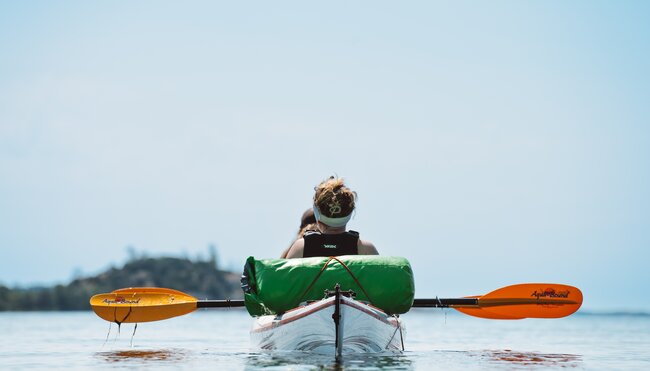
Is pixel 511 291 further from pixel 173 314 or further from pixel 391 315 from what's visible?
pixel 173 314

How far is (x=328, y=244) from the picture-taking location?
9.29 m

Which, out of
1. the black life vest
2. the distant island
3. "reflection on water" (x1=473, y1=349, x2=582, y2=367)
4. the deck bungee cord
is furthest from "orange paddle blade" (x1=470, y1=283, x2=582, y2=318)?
the distant island

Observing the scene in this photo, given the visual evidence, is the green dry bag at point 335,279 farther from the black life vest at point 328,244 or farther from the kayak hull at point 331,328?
the black life vest at point 328,244

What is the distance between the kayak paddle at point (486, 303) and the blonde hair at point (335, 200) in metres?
3.39

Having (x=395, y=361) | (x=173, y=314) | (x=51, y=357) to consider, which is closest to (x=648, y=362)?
(x=395, y=361)

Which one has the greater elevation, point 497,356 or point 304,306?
point 304,306

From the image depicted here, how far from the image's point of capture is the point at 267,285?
28.5 feet

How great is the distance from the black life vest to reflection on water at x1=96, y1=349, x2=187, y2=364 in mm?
2064

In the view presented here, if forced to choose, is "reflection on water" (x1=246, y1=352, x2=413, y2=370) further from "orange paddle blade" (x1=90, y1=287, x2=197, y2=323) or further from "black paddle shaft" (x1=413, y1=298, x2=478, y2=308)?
"orange paddle blade" (x1=90, y1=287, x2=197, y2=323)

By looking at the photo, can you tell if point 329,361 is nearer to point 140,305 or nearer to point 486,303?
point 486,303

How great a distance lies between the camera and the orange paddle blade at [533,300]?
12.1m

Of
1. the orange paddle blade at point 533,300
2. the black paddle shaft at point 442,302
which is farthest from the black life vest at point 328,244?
the orange paddle blade at point 533,300

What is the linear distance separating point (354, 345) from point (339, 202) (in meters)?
1.55

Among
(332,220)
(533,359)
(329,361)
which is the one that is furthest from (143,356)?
(533,359)
